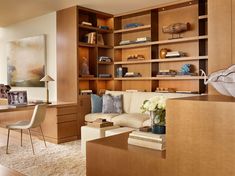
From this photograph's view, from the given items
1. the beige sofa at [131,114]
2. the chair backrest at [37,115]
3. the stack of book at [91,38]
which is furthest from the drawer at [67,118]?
the stack of book at [91,38]

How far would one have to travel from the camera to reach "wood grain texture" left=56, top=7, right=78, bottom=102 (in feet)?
16.8

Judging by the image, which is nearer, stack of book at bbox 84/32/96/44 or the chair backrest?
the chair backrest

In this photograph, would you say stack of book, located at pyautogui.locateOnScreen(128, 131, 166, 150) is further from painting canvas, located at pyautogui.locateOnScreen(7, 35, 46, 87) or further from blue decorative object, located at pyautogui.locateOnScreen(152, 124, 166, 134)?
painting canvas, located at pyautogui.locateOnScreen(7, 35, 46, 87)

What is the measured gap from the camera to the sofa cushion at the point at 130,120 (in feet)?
14.2

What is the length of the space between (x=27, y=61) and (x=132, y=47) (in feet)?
8.53

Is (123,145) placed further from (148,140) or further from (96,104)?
(96,104)

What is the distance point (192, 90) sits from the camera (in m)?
4.84

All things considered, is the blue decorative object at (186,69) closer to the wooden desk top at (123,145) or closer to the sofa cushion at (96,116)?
the sofa cushion at (96,116)

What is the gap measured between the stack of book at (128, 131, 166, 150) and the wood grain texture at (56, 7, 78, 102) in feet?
11.1

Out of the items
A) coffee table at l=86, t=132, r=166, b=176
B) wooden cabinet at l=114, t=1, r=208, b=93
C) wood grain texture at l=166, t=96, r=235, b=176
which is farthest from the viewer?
wooden cabinet at l=114, t=1, r=208, b=93

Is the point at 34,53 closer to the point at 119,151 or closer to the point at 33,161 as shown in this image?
the point at 33,161

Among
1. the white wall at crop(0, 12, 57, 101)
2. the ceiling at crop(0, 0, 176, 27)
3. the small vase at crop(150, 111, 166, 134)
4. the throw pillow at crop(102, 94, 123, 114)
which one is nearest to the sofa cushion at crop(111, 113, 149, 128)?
the throw pillow at crop(102, 94, 123, 114)

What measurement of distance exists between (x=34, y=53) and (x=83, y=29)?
4.59 feet

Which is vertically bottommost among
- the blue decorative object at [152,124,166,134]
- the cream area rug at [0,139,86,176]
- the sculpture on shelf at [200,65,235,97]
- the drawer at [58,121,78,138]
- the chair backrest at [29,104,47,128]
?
the cream area rug at [0,139,86,176]
